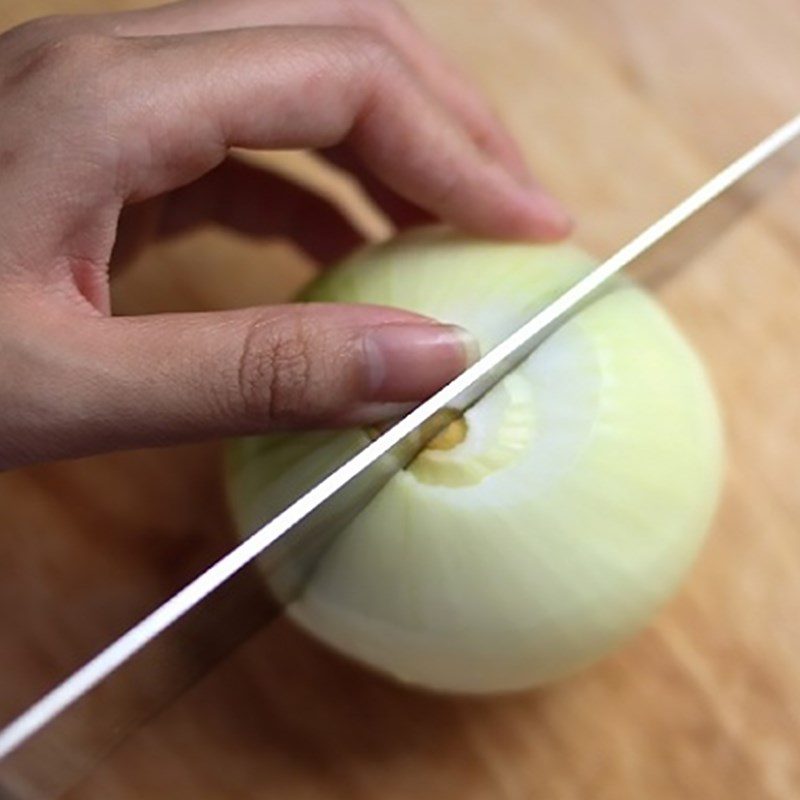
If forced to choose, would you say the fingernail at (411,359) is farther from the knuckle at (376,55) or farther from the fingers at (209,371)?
the knuckle at (376,55)

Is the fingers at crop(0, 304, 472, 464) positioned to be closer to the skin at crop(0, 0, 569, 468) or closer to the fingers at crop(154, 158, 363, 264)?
the skin at crop(0, 0, 569, 468)

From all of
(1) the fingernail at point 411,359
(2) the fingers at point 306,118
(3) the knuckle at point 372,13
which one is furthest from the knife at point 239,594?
(3) the knuckle at point 372,13

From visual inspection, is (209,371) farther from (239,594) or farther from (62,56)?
(62,56)

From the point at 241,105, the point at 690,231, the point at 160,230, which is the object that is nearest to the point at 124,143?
the point at 241,105

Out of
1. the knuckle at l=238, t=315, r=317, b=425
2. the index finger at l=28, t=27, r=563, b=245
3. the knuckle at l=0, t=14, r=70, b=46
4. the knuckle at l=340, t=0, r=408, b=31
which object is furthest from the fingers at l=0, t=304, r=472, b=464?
the knuckle at l=340, t=0, r=408, b=31

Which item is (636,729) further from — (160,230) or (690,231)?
(160,230)

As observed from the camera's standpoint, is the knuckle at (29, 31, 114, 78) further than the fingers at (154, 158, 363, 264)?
No
